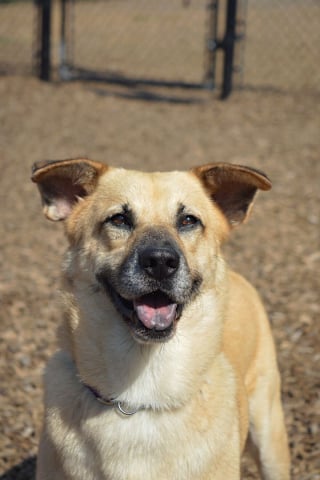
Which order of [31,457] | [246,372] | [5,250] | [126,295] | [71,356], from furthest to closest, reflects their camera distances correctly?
[5,250] → [31,457] → [246,372] → [71,356] → [126,295]

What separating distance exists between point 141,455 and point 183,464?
6.7 inches

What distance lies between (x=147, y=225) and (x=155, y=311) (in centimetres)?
38

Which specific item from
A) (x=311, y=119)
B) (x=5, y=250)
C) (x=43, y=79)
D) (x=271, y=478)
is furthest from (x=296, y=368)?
(x=43, y=79)

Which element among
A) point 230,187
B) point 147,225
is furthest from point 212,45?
point 147,225

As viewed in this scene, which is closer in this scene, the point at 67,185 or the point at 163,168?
the point at 67,185

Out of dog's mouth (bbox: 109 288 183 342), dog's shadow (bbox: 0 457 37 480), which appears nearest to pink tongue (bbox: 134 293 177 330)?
dog's mouth (bbox: 109 288 183 342)

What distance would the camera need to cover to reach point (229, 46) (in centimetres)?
1097

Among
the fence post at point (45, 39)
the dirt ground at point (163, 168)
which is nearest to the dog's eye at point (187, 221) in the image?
the dirt ground at point (163, 168)

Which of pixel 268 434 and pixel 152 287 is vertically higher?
pixel 152 287

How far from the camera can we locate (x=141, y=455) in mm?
2811

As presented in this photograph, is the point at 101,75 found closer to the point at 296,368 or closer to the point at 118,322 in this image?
the point at 296,368

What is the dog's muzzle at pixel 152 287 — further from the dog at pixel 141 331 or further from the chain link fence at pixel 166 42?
the chain link fence at pixel 166 42

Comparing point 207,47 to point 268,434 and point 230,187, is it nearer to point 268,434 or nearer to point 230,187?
point 230,187

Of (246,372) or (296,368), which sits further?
(296,368)
